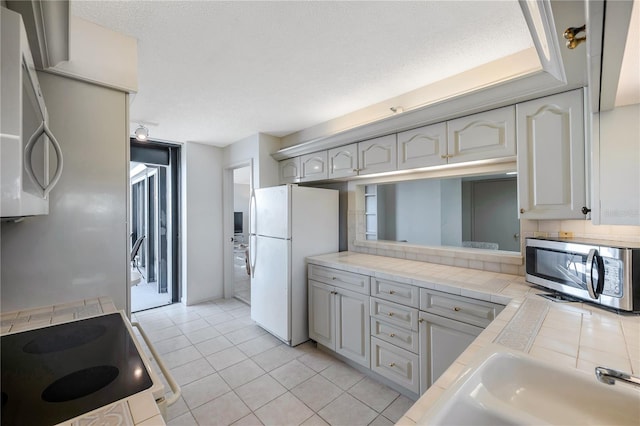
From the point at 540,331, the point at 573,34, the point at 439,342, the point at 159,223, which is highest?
the point at 573,34

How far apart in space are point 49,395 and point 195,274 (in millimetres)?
3367

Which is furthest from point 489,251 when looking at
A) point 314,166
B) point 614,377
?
point 314,166

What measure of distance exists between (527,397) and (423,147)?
1723 mm

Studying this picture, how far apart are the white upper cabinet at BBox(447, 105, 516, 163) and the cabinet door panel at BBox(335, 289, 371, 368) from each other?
52.2 inches

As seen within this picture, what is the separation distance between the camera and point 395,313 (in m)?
1.99

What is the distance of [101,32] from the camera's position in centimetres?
151

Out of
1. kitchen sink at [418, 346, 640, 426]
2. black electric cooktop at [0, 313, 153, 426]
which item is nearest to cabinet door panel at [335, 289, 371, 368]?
kitchen sink at [418, 346, 640, 426]

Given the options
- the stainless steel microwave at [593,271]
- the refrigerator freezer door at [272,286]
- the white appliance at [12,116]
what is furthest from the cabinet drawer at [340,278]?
the white appliance at [12,116]

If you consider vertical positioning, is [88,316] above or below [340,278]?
above

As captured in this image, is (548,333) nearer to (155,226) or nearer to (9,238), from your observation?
(9,238)

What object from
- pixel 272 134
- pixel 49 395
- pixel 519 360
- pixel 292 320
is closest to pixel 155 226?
pixel 272 134

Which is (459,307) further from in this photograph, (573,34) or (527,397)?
(573,34)

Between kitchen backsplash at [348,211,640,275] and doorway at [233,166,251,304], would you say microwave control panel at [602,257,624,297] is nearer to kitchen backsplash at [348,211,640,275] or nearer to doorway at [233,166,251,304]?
kitchen backsplash at [348,211,640,275]

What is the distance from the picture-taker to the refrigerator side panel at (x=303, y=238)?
106 inches
